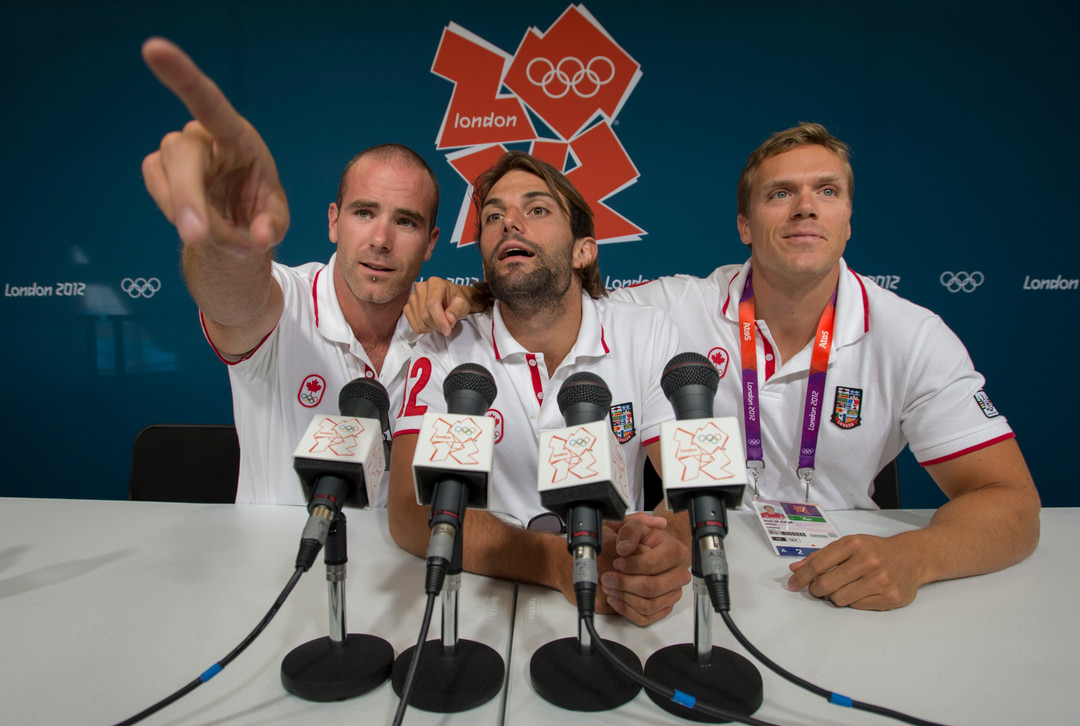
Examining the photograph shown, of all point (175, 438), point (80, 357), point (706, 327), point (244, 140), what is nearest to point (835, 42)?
point (706, 327)

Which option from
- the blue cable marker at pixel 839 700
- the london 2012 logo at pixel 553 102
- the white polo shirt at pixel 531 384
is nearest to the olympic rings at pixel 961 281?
the london 2012 logo at pixel 553 102

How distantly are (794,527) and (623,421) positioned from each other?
0.47 meters

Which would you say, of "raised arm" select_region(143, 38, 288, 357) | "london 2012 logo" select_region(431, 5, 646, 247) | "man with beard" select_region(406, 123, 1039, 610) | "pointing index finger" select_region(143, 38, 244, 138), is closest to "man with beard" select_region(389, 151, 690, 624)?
"man with beard" select_region(406, 123, 1039, 610)

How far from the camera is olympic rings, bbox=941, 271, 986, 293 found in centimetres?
297

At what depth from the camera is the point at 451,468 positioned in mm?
658

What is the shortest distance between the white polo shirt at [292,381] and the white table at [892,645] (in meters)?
0.91

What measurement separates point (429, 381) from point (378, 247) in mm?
525

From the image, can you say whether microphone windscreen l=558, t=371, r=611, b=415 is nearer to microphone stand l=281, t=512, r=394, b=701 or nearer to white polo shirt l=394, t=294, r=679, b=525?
microphone stand l=281, t=512, r=394, b=701

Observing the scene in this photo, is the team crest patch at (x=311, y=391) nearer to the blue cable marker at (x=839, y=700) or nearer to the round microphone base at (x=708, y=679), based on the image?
the round microphone base at (x=708, y=679)

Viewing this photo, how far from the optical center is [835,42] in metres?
2.92

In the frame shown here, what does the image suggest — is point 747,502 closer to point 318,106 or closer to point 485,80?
point 485,80

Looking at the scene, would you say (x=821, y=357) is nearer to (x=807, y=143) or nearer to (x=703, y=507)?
(x=807, y=143)

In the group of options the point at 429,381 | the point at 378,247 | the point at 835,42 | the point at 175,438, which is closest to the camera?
the point at 429,381

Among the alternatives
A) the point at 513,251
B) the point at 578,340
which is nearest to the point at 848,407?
the point at 578,340
